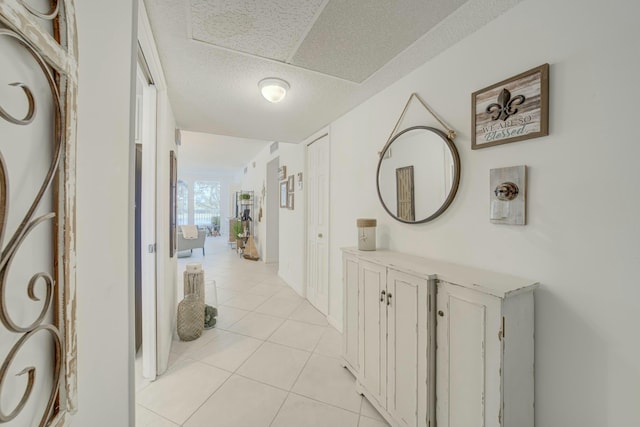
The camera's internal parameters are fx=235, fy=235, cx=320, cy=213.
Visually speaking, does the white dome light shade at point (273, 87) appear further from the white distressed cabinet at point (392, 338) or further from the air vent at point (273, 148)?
the air vent at point (273, 148)

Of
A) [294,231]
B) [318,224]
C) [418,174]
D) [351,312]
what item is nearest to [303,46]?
[418,174]

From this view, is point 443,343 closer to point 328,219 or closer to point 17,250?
point 17,250

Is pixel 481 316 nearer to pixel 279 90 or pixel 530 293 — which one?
pixel 530 293

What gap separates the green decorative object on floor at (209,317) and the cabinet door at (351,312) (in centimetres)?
153

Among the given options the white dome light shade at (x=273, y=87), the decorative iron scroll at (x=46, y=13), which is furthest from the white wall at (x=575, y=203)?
the decorative iron scroll at (x=46, y=13)

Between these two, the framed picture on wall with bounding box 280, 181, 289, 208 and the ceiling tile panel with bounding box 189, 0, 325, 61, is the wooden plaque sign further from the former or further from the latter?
the framed picture on wall with bounding box 280, 181, 289, 208

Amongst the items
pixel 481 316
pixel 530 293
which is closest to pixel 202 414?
pixel 481 316

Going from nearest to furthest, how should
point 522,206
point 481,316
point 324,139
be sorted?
point 481,316 < point 522,206 < point 324,139

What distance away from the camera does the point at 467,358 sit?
1.04m

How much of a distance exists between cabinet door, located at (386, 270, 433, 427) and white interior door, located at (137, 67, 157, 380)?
1.74 m

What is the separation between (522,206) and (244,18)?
5.35 ft

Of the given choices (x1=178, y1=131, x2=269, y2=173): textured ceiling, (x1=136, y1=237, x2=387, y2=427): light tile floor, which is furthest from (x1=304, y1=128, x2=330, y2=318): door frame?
(x1=178, y1=131, x2=269, y2=173): textured ceiling

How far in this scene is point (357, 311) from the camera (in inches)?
68.7

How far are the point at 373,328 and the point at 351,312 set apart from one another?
11.0 inches
